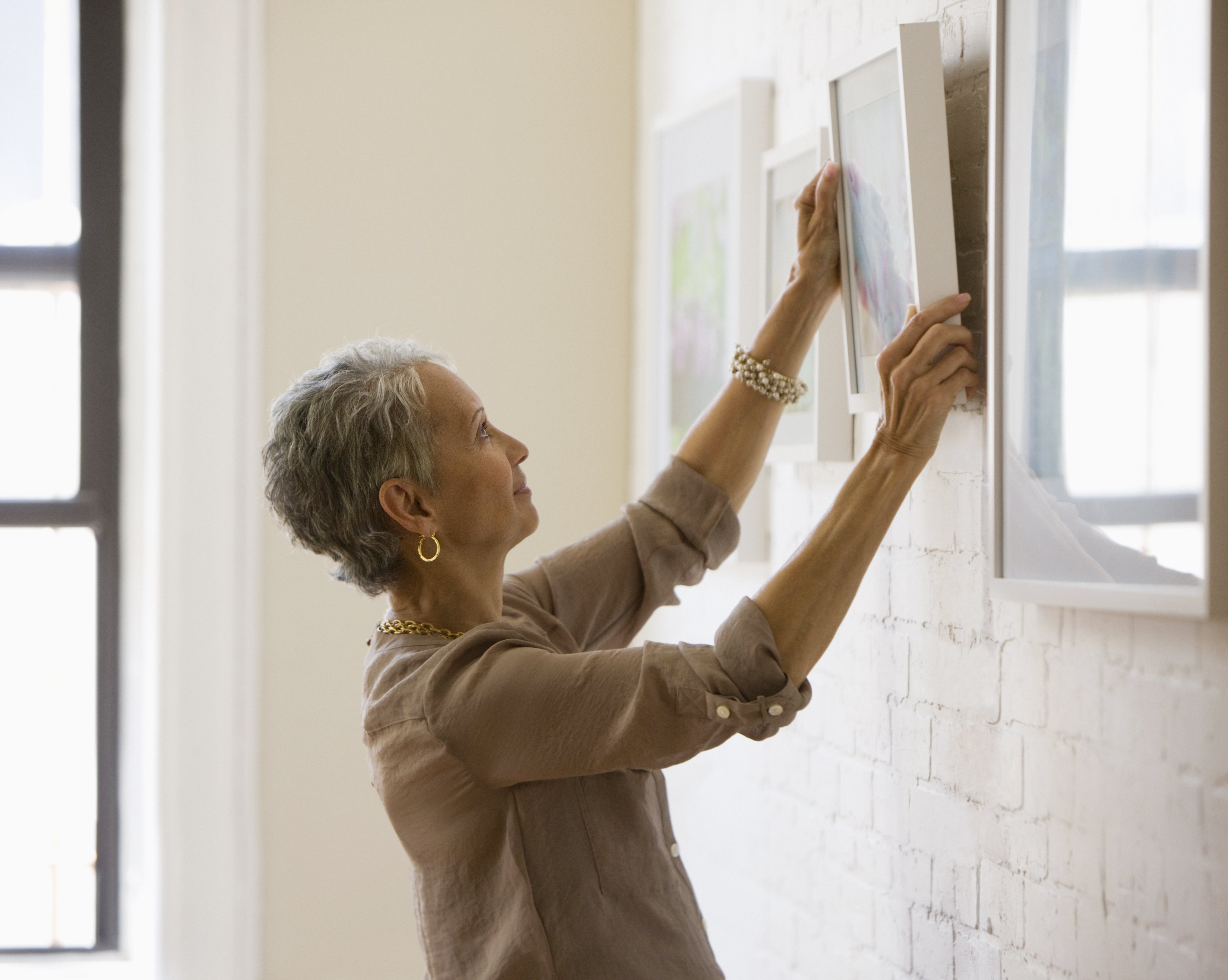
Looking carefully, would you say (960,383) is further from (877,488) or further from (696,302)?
(696,302)

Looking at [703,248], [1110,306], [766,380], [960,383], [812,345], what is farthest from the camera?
[703,248]

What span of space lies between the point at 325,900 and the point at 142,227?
5.53ft

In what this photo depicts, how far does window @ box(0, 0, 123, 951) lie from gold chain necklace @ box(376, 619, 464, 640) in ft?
5.74

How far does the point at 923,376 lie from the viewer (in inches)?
52.4

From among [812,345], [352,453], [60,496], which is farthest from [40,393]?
[812,345]

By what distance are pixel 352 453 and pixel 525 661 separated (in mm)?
344

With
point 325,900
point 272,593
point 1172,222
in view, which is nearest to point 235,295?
point 272,593

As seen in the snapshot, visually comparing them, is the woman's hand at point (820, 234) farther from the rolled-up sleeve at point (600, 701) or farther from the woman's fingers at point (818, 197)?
the rolled-up sleeve at point (600, 701)

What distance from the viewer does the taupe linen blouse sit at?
1.17 meters

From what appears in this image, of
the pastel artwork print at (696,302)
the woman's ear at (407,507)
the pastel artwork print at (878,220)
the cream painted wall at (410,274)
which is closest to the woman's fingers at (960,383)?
the pastel artwork print at (878,220)

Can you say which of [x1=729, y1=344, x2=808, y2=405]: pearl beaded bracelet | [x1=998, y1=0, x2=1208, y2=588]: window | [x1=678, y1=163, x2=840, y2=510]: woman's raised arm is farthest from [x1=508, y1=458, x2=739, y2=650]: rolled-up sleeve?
[x1=998, y1=0, x2=1208, y2=588]: window

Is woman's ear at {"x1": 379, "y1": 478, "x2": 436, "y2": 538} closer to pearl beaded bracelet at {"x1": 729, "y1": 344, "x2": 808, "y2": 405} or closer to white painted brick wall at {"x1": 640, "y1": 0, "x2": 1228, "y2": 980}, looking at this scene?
pearl beaded bracelet at {"x1": 729, "y1": 344, "x2": 808, "y2": 405}

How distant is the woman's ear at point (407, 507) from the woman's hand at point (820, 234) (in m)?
0.59

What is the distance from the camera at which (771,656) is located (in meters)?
1.15
